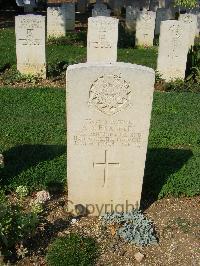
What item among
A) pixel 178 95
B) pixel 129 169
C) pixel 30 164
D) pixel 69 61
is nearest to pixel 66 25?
pixel 69 61

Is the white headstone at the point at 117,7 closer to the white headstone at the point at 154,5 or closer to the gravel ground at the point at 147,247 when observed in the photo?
the white headstone at the point at 154,5

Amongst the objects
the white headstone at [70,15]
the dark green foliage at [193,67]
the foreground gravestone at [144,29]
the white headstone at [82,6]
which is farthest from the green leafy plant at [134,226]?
the white headstone at [82,6]

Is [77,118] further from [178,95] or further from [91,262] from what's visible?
[178,95]

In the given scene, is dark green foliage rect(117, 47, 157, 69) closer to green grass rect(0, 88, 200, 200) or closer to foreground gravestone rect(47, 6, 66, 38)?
foreground gravestone rect(47, 6, 66, 38)

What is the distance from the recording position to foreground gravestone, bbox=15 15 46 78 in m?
10.2


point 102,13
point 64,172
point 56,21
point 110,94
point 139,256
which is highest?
point 102,13

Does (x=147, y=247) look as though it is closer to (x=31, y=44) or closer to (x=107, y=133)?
(x=107, y=133)

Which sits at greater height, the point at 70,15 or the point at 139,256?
the point at 70,15

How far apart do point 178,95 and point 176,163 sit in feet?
11.6

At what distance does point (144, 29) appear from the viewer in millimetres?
14562

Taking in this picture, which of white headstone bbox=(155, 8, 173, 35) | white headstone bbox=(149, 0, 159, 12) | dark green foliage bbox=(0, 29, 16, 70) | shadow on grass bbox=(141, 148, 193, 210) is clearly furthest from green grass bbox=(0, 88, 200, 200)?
white headstone bbox=(149, 0, 159, 12)

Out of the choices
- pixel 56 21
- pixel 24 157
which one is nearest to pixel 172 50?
pixel 24 157

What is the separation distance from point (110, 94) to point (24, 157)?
2.38 metres

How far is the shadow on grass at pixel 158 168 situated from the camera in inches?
227
